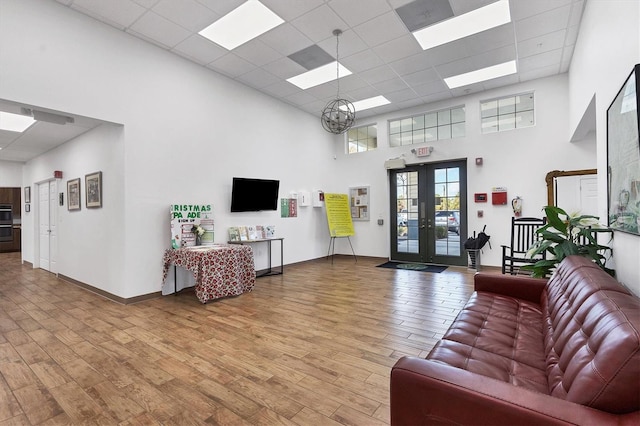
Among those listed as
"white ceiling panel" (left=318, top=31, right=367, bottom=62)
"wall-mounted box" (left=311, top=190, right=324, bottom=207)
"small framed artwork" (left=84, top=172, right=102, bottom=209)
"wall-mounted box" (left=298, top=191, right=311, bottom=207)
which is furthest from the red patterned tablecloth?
"white ceiling panel" (left=318, top=31, right=367, bottom=62)

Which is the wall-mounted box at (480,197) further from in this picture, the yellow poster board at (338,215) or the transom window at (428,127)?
the yellow poster board at (338,215)

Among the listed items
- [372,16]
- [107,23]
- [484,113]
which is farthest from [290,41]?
[484,113]

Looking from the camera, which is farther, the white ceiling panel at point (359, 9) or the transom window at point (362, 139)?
the transom window at point (362, 139)

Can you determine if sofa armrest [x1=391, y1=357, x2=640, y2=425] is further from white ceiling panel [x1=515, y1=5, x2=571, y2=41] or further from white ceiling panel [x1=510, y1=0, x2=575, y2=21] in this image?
white ceiling panel [x1=515, y1=5, x2=571, y2=41]

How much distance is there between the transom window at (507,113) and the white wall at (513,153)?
15 cm

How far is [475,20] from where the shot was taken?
13.9ft

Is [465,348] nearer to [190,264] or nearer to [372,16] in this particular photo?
[190,264]

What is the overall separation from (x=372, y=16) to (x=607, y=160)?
3182mm

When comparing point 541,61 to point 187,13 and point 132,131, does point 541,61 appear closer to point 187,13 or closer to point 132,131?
point 187,13

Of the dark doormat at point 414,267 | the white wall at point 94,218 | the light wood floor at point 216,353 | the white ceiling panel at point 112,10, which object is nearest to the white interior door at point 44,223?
the white wall at point 94,218

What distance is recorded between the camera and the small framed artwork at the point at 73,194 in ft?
18.4

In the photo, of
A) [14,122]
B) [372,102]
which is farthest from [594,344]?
[14,122]

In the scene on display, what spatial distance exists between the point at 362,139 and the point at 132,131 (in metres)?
5.73

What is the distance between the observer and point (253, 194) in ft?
19.9
